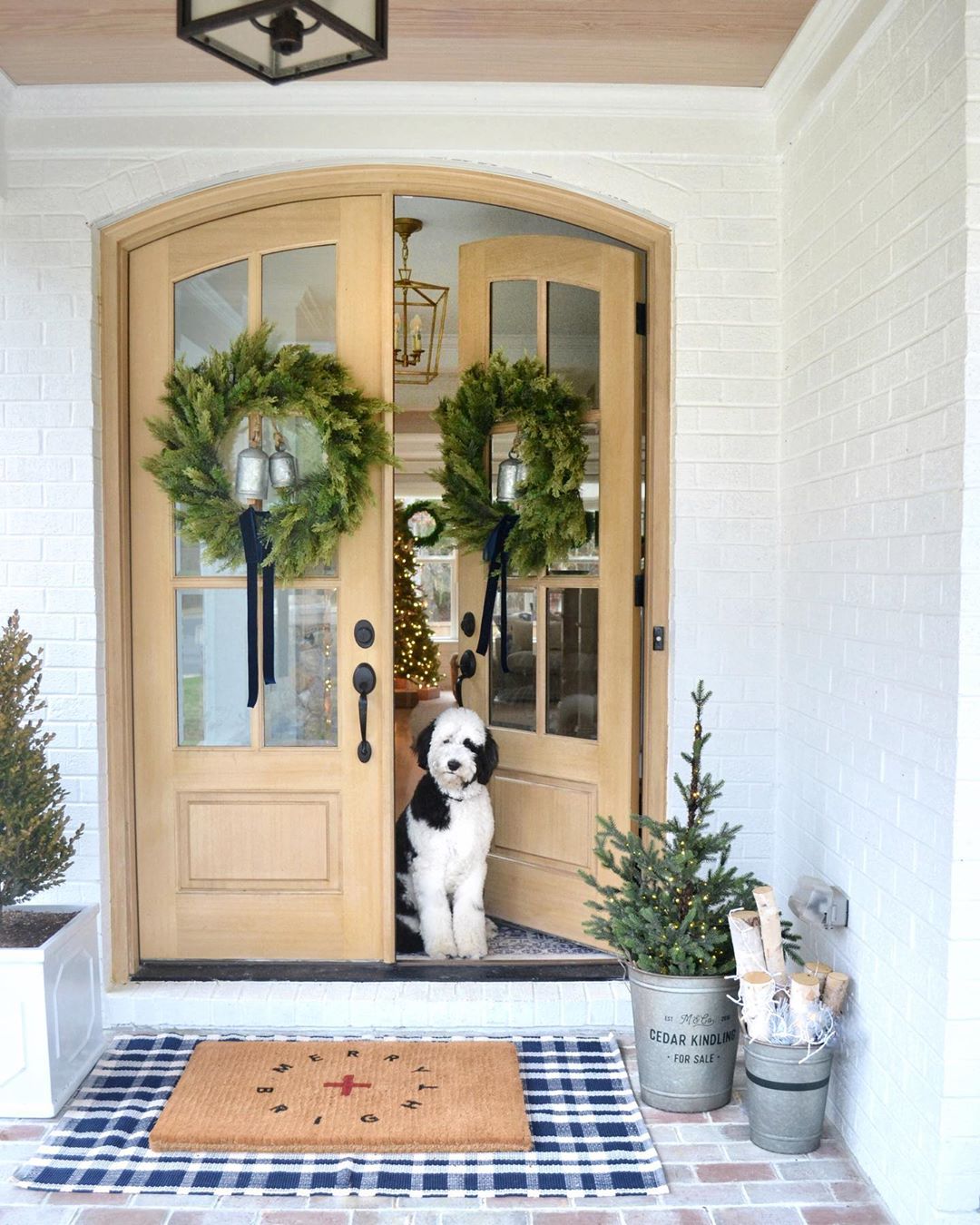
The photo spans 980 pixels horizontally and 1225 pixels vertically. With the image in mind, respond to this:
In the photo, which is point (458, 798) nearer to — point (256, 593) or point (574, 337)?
point (256, 593)

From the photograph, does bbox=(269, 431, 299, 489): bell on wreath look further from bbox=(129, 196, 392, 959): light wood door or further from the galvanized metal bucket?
the galvanized metal bucket

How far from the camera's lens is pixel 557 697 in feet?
11.8

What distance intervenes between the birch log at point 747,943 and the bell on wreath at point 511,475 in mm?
1532

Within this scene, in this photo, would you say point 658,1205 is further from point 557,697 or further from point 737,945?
point 557,697

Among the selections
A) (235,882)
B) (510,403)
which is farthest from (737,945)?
(510,403)

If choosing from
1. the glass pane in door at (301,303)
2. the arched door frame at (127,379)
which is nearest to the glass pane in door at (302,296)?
the glass pane in door at (301,303)

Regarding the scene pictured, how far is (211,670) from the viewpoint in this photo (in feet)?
11.1

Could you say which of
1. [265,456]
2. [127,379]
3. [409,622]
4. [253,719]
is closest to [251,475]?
[265,456]

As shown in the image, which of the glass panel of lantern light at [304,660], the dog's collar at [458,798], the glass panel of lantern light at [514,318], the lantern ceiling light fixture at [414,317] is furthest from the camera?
the lantern ceiling light fixture at [414,317]

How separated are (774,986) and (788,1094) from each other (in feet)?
0.79

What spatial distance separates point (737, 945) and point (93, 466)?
2211 millimetres

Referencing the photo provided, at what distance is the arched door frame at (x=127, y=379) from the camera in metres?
3.24

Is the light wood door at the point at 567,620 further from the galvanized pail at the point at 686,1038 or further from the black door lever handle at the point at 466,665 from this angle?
the galvanized pail at the point at 686,1038

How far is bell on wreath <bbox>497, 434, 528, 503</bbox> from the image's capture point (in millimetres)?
3510
